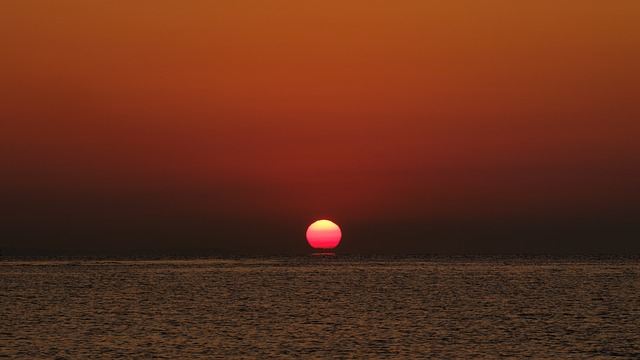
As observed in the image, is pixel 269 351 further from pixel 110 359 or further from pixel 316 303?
pixel 316 303

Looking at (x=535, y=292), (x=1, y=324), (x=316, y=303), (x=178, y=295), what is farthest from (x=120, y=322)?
(x=535, y=292)

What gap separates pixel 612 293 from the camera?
99500mm

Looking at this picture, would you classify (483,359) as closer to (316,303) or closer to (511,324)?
(511,324)

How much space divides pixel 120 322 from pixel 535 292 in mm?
59734

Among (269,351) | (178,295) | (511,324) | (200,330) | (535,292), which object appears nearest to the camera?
(269,351)

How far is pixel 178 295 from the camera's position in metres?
95.6

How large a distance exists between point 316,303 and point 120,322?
25574 mm

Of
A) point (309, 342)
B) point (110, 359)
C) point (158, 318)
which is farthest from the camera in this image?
point (158, 318)

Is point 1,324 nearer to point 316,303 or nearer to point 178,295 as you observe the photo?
point 316,303

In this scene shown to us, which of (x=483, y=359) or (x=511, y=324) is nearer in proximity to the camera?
(x=483, y=359)

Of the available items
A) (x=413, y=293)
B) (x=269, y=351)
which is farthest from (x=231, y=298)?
(x=269, y=351)

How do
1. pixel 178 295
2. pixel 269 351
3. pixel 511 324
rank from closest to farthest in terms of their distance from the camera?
1. pixel 269 351
2. pixel 511 324
3. pixel 178 295

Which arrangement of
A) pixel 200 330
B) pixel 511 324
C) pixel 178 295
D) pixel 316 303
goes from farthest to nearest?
pixel 178 295
pixel 316 303
pixel 511 324
pixel 200 330

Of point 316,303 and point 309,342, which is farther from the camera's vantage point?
point 316,303
